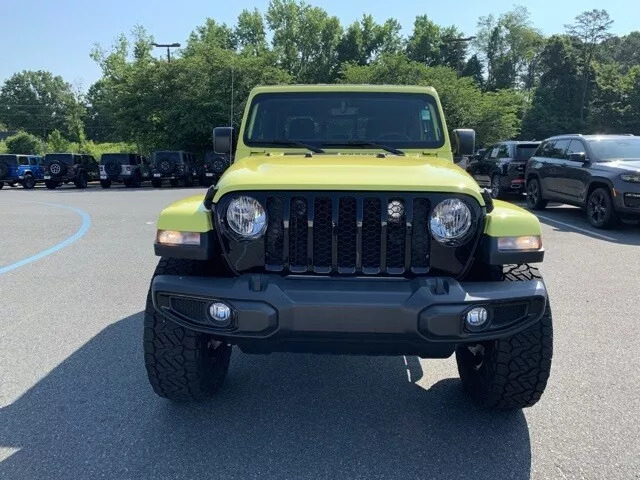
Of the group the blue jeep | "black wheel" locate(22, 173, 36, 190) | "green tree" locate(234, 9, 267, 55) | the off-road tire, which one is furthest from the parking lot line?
"green tree" locate(234, 9, 267, 55)

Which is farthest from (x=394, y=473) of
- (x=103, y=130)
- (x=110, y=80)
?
(x=103, y=130)

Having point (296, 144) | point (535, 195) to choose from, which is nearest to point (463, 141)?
point (296, 144)

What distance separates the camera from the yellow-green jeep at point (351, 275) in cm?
245

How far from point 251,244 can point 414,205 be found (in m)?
0.82

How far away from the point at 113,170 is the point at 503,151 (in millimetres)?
17166

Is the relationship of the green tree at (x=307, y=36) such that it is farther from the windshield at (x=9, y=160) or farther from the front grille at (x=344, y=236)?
the front grille at (x=344, y=236)

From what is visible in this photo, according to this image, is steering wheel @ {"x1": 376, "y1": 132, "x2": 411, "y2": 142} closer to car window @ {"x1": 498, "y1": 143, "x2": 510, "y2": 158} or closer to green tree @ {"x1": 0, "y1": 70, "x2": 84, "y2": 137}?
car window @ {"x1": 498, "y1": 143, "x2": 510, "y2": 158}

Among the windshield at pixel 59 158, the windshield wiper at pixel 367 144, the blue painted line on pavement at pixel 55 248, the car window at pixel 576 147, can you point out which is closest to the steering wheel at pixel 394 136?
the windshield wiper at pixel 367 144

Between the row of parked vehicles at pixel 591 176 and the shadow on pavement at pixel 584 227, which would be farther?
the row of parked vehicles at pixel 591 176

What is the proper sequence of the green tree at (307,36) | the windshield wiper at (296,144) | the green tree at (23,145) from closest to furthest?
the windshield wiper at (296,144) < the green tree at (23,145) < the green tree at (307,36)

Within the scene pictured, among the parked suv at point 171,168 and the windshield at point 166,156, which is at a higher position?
the windshield at point 166,156

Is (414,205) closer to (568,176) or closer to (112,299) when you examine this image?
(112,299)

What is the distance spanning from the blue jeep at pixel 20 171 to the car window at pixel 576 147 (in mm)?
22764

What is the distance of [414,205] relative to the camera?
269 centimetres
